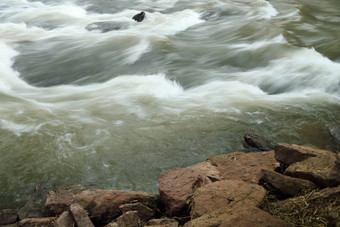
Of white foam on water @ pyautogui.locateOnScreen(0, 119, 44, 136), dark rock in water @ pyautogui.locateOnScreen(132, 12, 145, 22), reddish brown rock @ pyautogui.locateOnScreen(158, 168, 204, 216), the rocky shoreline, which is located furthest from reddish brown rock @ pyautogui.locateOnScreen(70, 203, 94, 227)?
dark rock in water @ pyautogui.locateOnScreen(132, 12, 145, 22)

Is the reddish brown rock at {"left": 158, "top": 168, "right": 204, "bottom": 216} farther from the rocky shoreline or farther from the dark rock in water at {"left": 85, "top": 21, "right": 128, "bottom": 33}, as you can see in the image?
the dark rock in water at {"left": 85, "top": 21, "right": 128, "bottom": 33}

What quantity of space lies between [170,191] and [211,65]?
6159 mm

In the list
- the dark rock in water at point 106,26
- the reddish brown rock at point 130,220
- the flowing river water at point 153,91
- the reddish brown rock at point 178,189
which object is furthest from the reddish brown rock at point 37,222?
the dark rock in water at point 106,26

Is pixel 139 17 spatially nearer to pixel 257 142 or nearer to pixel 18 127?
pixel 18 127

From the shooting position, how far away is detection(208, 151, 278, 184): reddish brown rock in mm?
4207

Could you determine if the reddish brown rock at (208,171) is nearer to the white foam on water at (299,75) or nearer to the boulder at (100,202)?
the boulder at (100,202)

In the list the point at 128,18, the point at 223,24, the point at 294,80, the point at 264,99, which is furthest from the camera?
the point at 128,18

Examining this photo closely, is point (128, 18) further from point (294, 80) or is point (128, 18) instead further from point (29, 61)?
point (294, 80)

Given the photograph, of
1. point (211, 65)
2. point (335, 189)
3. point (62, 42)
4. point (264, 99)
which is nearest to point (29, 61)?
point (62, 42)

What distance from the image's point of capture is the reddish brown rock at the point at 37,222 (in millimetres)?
3383

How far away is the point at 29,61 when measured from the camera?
9.98 meters

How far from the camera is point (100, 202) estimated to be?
11.5ft

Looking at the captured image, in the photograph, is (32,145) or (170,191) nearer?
(170,191)

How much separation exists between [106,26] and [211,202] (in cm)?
1093
